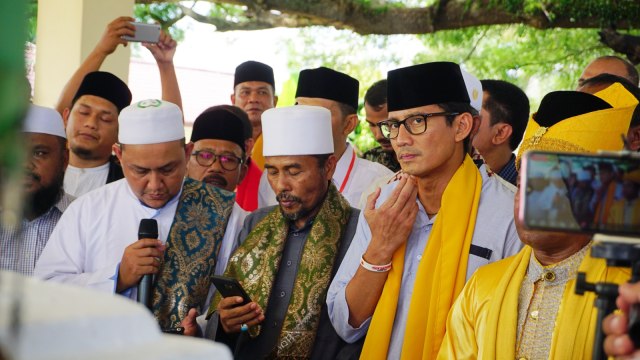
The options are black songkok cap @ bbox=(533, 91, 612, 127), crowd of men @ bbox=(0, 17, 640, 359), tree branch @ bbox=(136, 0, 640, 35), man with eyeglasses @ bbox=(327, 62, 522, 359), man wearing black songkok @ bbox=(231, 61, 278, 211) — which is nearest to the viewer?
crowd of men @ bbox=(0, 17, 640, 359)

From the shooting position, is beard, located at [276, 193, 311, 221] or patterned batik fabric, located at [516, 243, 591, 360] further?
beard, located at [276, 193, 311, 221]

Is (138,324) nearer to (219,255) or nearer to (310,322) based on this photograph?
(310,322)

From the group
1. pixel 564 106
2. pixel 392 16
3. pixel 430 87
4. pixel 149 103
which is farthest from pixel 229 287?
pixel 392 16

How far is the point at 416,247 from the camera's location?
11.9 feet

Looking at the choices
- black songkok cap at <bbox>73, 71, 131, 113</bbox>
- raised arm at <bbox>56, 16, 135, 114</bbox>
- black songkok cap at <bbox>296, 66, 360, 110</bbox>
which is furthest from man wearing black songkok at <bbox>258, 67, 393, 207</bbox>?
raised arm at <bbox>56, 16, 135, 114</bbox>

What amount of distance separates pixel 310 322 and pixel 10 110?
113 inches

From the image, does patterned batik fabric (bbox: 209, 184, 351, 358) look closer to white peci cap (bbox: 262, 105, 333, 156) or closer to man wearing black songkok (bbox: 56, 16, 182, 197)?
white peci cap (bbox: 262, 105, 333, 156)

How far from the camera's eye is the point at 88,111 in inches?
204

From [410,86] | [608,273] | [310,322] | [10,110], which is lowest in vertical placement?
[310,322]

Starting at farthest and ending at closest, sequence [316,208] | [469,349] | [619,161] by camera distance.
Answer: [316,208] < [469,349] < [619,161]

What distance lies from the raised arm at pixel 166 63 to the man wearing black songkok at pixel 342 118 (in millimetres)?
880

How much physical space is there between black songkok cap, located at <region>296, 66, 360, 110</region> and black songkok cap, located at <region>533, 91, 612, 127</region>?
6.57 ft

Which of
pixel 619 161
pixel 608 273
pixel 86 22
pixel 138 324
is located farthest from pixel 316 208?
pixel 86 22

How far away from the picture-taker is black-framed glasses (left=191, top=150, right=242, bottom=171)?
5270 millimetres
